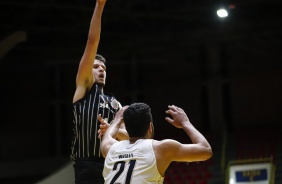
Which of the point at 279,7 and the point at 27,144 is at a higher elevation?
the point at 279,7

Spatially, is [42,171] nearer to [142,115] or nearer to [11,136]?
[11,136]

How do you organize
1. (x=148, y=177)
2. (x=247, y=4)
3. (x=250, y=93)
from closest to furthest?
(x=148, y=177)
(x=247, y=4)
(x=250, y=93)

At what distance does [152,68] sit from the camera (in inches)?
755

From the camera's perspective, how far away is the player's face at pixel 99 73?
4.91m

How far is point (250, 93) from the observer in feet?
60.6

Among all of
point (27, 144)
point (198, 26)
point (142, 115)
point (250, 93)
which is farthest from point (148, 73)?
point (142, 115)

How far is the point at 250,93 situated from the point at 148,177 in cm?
1528

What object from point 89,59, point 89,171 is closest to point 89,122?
point 89,171

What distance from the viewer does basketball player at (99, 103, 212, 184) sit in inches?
140

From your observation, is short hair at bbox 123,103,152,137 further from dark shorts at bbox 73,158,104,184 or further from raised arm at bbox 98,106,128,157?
dark shorts at bbox 73,158,104,184

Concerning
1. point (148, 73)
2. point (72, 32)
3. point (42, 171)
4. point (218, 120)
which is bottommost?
point (42, 171)

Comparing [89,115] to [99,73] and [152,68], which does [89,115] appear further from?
[152,68]

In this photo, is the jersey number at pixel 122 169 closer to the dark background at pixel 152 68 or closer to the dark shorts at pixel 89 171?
the dark shorts at pixel 89 171

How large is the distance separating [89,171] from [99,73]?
35.2 inches
